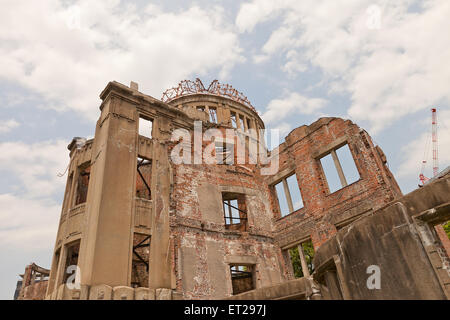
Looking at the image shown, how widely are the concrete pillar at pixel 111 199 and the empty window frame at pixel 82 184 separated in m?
1.47

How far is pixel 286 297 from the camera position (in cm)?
838

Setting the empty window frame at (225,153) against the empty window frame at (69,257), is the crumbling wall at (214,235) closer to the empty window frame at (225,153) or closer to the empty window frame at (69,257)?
the empty window frame at (225,153)

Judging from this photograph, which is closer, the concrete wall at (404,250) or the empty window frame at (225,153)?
the concrete wall at (404,250)

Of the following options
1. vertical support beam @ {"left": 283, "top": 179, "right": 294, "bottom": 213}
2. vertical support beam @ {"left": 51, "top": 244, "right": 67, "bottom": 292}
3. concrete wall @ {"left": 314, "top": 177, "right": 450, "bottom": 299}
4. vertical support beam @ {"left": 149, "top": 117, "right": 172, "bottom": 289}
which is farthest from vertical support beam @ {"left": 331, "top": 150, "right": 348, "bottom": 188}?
vertical support beam @ {"left": 51, "top": 244, "right": 67, "bottom": 292}

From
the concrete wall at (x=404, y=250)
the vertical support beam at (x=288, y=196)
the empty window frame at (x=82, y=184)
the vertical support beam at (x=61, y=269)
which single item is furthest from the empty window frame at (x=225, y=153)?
the concrete wall at (x=404, y=250)

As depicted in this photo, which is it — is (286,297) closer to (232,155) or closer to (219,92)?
(232,155)

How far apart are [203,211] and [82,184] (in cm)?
667

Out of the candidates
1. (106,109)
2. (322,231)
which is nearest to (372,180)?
(322,231)

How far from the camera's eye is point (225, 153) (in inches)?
683

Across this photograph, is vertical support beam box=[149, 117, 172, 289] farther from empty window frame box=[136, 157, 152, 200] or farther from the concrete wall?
the concrete wall

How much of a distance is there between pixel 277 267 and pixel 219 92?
15047mm

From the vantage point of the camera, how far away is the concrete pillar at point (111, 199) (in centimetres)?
1009

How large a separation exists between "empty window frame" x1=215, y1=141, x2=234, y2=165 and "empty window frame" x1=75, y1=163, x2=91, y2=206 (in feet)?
22.4

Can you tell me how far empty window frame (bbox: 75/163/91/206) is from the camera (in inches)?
541
